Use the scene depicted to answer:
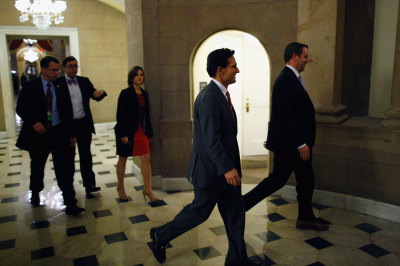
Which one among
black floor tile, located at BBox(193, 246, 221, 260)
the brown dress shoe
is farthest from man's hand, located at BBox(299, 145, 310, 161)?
black floor tile, located at BBox(193, 246, 221, 260)

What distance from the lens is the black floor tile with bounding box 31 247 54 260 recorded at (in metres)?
3.20

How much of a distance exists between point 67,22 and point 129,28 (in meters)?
5.62

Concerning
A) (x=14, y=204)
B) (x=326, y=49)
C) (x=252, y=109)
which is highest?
(x=326, y=49)

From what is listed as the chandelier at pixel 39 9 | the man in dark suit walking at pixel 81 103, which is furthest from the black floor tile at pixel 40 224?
the chandelier at pixel 39 9

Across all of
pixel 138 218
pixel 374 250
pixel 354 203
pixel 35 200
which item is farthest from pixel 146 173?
pixel 374 250

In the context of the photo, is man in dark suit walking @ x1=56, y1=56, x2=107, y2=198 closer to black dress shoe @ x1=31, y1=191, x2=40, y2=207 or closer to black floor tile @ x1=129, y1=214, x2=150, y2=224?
black dress shoe @ x1=31, y1=191, x2=40, y2=207

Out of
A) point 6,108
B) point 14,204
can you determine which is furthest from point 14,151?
point 14,204

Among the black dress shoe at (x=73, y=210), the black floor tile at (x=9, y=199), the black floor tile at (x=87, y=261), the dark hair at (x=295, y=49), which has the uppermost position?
the dark hair at (x=295, y=49)

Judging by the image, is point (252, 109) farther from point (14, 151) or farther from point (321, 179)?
point (14, 151)

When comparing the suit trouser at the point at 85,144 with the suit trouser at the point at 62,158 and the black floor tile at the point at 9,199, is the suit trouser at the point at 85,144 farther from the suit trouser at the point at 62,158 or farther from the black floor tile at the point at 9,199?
the black floor tile at the point at 9,199

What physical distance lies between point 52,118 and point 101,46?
700 cm

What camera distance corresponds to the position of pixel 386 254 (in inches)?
123

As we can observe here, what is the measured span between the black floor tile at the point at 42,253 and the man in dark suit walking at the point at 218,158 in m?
Answer: 1.33

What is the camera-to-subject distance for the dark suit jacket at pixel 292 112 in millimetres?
3301
